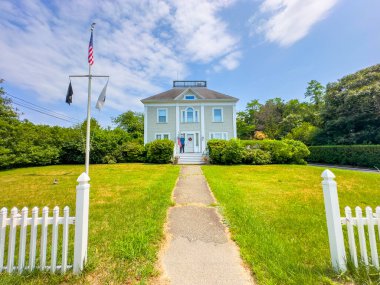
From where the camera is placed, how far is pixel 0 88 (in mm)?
17078

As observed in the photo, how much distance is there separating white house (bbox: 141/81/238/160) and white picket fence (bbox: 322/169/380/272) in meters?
19.5

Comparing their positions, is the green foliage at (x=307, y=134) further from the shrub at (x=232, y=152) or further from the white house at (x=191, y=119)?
the shrub at (x=232, y=152)

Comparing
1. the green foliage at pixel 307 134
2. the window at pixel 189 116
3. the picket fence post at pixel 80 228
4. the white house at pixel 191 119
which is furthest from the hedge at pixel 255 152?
the picket fence post at pixel 80 228

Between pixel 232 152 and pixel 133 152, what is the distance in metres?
8.72

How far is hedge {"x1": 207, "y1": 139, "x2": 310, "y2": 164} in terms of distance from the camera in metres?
14.8

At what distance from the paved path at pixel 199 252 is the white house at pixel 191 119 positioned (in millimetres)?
17392

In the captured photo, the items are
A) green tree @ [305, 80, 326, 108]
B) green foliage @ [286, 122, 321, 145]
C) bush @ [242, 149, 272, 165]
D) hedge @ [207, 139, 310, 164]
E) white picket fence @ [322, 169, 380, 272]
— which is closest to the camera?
white picket fence @ [322, 169, 380, 272]

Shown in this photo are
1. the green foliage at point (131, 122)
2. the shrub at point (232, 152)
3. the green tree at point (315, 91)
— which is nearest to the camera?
the shrub at point (232, 152)

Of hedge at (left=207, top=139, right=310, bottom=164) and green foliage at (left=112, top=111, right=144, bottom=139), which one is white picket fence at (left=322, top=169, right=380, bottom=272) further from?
green foliage at (left=112, top=111, right=144, bottom=139)

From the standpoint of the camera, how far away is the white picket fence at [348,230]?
92.1 inches

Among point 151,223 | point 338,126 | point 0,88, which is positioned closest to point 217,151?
point 151,223

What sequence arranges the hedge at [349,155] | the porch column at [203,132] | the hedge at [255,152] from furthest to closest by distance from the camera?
the porch column at [203,132], the hedge at [349,155], the hedge at [255,152]

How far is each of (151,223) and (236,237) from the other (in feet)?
5.67

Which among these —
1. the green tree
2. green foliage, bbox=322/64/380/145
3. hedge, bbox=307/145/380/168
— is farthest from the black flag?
the green tree
